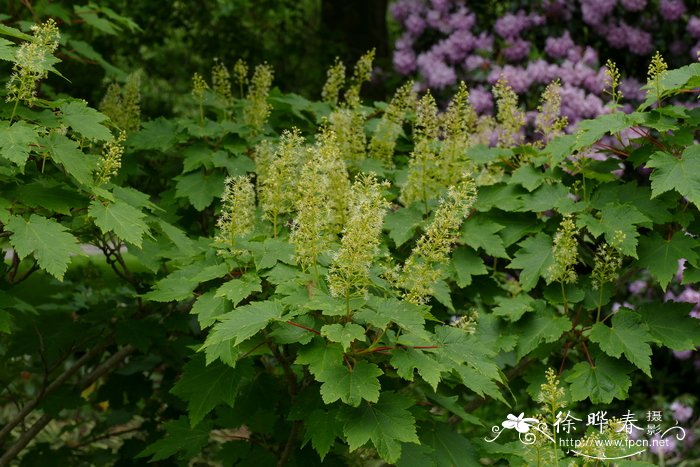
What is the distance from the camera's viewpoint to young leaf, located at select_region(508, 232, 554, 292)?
12.4 ft

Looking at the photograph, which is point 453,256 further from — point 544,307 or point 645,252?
point 645,252

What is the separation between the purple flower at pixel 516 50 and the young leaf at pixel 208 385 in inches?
204

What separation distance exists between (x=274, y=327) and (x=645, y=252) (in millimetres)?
1781

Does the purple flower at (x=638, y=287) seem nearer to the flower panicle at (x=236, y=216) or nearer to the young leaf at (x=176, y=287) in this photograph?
the flower panicle at (x=236, y=216)

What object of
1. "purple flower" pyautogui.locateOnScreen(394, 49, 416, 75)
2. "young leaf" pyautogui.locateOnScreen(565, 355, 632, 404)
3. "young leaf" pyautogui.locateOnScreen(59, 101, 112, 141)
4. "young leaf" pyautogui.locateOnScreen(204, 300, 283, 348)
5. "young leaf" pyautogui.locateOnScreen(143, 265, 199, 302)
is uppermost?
"young leaf" pyautogui.locateOnScreen(59, 101, 112, 141)

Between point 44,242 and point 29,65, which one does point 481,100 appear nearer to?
point 29,65

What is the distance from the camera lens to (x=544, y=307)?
3.85 m

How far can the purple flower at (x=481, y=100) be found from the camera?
294 inches

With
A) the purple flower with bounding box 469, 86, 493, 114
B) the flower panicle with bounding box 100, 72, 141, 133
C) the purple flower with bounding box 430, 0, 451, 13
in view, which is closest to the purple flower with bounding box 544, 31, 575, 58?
the purple flower with bounding box 469, 86, 493, 114

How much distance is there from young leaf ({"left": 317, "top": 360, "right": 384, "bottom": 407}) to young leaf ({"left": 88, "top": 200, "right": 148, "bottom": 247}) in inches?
37.8

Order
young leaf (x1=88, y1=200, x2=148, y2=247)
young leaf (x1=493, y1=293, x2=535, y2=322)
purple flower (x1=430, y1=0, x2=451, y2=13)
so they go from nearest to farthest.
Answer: young leaf (x1=88, y1=200, x2=148, y2=247) → young leaf (x1=493, y1=293, x2=535, y2=322) → purple flower (x1=430, y1=0, x2=451, y2=13)

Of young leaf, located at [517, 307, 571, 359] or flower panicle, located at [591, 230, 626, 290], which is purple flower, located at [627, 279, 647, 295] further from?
young leaf, located at [517, 307, 571, 359]

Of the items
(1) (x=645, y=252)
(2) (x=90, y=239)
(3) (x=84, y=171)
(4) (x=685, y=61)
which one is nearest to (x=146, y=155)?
(2) (x=90, y=239)

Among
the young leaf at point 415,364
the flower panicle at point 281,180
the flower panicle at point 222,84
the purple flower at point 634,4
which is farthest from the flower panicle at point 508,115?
the purple flower at point 634,4
